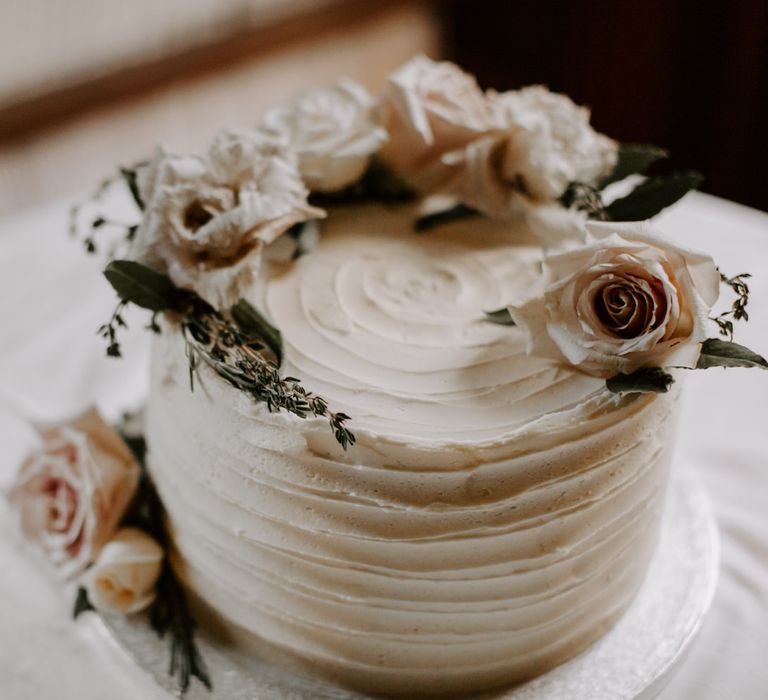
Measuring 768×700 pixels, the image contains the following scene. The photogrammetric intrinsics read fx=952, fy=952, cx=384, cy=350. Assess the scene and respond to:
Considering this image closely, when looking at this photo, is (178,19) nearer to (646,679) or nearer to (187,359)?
(187,359)

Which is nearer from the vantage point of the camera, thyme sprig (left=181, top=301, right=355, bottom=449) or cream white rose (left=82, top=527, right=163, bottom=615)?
thyme sprig (left=181, top=301, right=355, bottom=449)

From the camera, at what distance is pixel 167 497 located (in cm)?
125

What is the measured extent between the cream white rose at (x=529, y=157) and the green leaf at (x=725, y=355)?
38 cm

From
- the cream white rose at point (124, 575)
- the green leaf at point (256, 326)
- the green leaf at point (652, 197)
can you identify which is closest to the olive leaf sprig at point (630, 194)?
the green leaf at point (652, 197)

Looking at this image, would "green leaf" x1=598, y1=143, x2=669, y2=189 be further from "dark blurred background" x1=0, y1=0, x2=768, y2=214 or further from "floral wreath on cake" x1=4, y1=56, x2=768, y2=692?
"dark blurred background" x1=0, y1=0, x2=768, y2=214

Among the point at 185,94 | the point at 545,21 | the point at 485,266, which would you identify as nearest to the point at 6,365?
the point at 485,266

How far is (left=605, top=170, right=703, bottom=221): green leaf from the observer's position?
4.01ft

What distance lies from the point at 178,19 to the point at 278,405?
2.44m

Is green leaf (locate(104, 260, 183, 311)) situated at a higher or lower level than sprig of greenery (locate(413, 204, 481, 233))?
higher

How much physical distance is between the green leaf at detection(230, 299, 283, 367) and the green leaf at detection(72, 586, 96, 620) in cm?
46

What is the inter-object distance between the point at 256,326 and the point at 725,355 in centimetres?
53

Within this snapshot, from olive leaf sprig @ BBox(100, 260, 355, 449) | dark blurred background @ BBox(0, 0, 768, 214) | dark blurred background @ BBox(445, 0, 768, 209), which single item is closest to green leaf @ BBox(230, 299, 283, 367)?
olive leaf sprig @ BBox(100, 260, 355, 449)

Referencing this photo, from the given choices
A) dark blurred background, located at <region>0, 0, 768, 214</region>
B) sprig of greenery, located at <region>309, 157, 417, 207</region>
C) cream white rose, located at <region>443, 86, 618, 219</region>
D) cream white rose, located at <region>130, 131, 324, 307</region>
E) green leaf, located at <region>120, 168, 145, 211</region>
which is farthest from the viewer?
dark blurred background, located at <region>0, 0, 768, 214</region>

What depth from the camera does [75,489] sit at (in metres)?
1.28
